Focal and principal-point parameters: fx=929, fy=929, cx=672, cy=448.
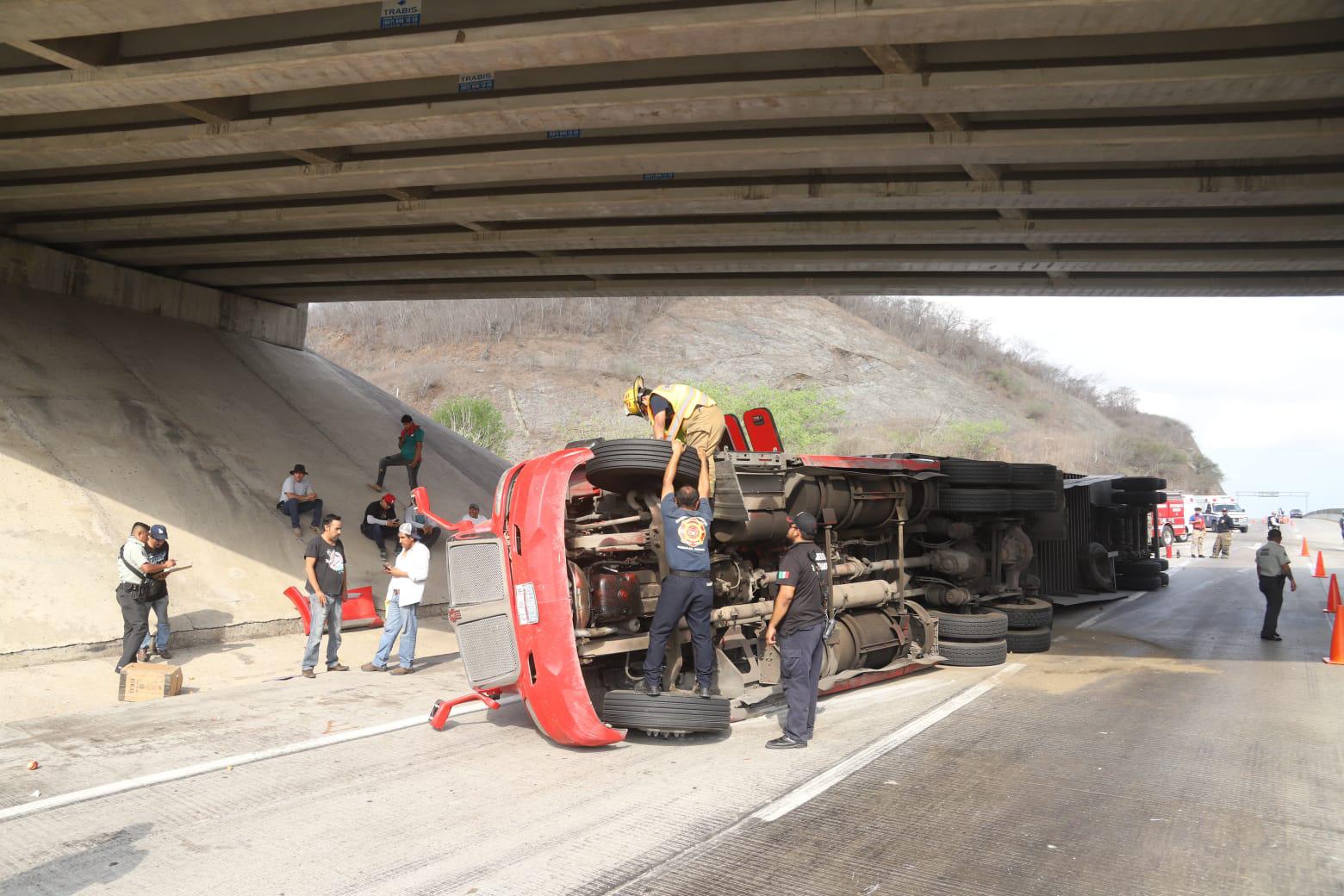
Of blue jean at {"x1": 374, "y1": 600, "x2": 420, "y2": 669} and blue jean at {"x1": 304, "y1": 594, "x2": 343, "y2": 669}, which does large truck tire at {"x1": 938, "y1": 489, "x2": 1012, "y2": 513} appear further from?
blue jean at {"x1": 304, "y1": 594, "x2": 343, "y2": 669}

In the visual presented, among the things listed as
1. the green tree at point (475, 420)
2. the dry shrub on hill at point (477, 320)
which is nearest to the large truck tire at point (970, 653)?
the green tree at point (475, 420)

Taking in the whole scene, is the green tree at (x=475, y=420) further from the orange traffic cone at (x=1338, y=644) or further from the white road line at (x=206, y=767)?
the orange traffic cone at (x=1338, y=644)

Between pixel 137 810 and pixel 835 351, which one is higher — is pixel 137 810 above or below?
below

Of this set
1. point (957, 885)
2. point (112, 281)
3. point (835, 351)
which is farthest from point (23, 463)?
point (835, 351)

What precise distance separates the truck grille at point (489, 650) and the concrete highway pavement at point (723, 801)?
0.52 m

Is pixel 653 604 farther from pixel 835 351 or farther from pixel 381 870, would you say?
pixel 835 351

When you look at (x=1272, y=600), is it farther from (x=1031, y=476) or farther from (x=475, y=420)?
(x=475, y=420)

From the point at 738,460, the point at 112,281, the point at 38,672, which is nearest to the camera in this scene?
the point at 738,460

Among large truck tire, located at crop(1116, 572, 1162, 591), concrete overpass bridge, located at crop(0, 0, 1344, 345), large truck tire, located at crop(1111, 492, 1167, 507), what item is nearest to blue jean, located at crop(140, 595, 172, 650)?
concrete overpass bridge, located at crop(0, 0, 1344, 345)

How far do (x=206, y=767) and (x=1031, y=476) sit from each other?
993 centimetres

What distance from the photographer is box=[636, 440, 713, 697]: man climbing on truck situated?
6.86 m

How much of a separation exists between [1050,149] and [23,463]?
1352cm

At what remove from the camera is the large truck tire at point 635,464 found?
6914 millimetres

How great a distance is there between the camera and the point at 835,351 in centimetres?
6881
